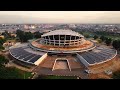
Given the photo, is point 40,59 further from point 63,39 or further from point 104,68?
point 104,68

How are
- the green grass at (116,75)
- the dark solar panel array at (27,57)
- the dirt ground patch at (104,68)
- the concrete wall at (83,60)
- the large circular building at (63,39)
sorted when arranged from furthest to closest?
the large circular building at (63,39) < the dark solar panel array at (27,57) < the concrete wall at (83,60) < the dirt ground patch at (104,68) < the green grass at (116,75)

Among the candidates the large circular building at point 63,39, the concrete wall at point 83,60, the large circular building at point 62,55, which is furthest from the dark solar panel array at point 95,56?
the large circular building at point 63,39

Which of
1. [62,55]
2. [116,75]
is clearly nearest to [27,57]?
[62,55]

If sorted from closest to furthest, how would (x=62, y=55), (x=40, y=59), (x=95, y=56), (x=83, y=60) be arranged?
(x=83, y=60) < (x=40, y=59) < (x=95, y=56) < (x=62, y=55)

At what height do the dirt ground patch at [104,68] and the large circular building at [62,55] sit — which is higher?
the large circular building at [62,55]

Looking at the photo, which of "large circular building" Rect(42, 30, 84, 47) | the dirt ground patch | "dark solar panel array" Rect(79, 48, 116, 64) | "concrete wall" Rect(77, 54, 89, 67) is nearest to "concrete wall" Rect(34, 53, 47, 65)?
"large circular building" Rect(42, 30, 84, 47)

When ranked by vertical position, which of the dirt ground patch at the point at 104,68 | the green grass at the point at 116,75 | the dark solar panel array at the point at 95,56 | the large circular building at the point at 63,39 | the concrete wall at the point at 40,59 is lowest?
the dirt ground patch at the point at 104,68

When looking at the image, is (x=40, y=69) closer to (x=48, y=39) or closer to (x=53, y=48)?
(x=53, y=48)

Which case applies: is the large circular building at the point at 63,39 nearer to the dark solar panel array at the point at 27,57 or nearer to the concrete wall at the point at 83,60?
the concrete wall at the point at 83,60
